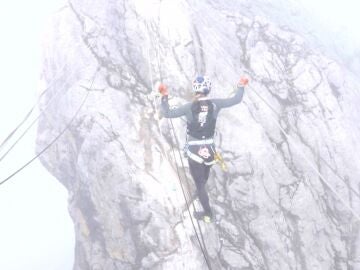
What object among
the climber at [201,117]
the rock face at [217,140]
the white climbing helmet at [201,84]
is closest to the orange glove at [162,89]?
the climber at [201,117]

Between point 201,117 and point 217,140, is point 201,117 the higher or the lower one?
the higher one

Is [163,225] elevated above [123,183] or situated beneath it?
situated beneath

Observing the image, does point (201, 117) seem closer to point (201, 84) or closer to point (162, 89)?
point (201, 84)

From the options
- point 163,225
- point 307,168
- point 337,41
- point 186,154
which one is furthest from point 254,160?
point 337,41

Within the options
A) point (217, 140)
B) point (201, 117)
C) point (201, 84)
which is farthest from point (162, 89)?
point (217, 140)

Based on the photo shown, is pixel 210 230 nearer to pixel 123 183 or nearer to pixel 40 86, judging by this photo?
pixel 123 183
